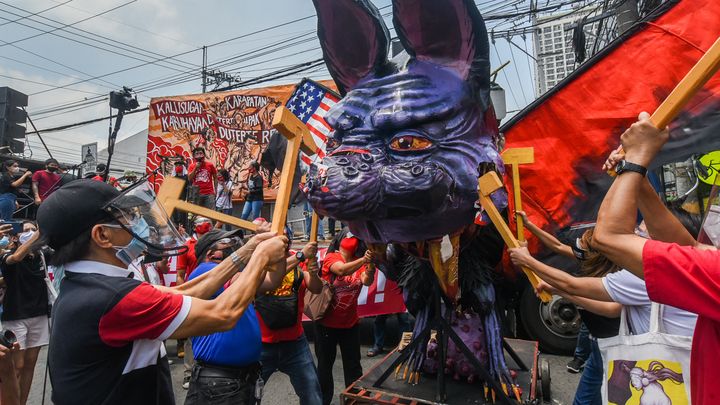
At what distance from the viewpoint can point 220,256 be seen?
3.18 meters

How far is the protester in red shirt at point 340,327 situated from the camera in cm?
367

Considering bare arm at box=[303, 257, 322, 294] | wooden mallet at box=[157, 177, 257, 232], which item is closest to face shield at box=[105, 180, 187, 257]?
wooden mallet at box=[157, 177, 257, 232]

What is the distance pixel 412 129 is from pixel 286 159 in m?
0.63

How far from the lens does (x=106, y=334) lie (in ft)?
5.28

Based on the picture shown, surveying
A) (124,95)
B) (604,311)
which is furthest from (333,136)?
(124,95)

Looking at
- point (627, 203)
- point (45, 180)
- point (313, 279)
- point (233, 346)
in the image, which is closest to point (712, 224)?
point (627, 203)

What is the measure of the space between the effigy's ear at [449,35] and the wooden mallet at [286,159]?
0.72 metres

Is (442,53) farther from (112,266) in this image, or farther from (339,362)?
(339,362)


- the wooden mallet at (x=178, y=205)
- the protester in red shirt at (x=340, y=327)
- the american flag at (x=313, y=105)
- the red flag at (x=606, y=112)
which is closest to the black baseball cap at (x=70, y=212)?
the wooden mallet at (x=178, y=205)

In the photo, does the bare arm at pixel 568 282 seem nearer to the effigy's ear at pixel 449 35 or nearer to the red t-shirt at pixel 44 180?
the effigy's ear at pixel 449 35

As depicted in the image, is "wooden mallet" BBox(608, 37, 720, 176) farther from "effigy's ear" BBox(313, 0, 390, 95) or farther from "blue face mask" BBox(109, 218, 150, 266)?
"blue face mask" BBox(109, 218, 150, 266)

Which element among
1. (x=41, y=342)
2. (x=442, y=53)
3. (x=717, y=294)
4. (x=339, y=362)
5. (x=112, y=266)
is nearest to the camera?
(x=717, y=294)

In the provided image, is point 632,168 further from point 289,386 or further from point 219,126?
point 219,126

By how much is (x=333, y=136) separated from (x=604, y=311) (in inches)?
68.4
